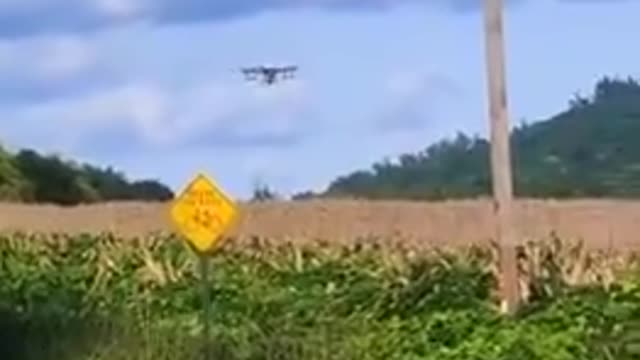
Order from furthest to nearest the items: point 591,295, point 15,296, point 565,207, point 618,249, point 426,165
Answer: point 426,165 → point 565,207 → point 618,249 → point 15,296 → point 591,295

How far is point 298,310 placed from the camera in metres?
27.5

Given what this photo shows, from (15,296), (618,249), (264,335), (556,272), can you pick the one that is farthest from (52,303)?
(618,249)

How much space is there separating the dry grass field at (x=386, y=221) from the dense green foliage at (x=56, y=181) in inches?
578

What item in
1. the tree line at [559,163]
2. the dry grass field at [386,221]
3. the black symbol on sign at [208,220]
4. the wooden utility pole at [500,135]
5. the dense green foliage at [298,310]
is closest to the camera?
Answer: the dense green foliage at [298,310]

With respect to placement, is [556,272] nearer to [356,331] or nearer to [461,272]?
[461,272]

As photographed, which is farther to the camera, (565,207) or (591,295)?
(565,207)

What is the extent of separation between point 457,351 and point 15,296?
611 centimetres

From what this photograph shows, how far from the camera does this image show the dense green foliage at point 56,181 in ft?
195

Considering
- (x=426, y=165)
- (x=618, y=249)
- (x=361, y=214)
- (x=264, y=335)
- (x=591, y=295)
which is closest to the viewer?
(x=264, y=335)

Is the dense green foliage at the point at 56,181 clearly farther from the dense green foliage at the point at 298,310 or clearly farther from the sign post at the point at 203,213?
the sign post at the point at 203,213

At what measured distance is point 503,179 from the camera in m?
27.9

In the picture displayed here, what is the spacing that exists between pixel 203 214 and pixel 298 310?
2.81 meters

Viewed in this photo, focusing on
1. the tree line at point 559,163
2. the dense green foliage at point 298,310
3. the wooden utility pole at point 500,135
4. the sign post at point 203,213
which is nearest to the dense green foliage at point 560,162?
the tree line at point 559,163

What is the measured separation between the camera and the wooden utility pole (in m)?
27.7
